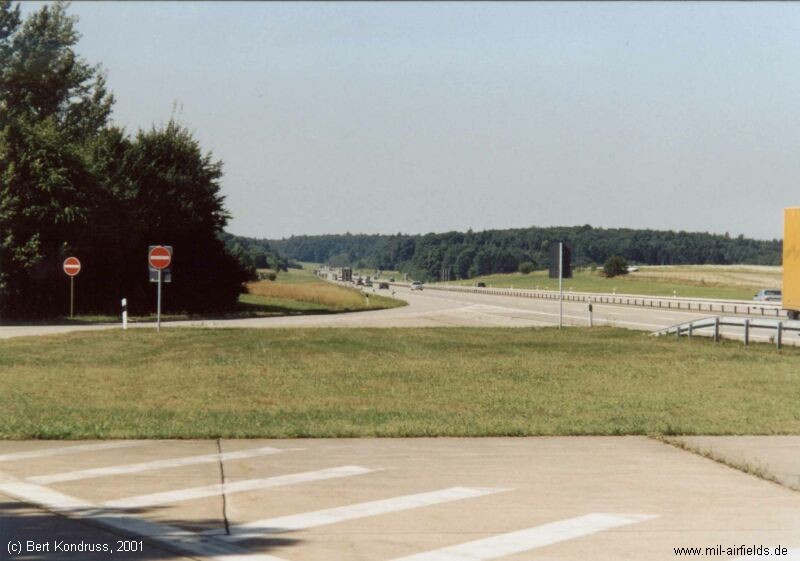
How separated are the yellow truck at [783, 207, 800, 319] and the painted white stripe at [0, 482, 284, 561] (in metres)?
24.3

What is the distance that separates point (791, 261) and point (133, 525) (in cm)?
2584

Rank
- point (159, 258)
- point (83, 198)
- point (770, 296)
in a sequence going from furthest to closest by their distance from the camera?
point (770, 296) → point (83, 198) → point (159, 258)

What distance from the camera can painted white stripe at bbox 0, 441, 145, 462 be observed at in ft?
34.6

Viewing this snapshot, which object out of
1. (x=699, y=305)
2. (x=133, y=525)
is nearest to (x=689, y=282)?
(x=699, y=305)

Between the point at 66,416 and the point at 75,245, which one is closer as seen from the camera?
the point at 66,416

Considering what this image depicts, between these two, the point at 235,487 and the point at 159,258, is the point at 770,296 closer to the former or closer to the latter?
the point at 159,258

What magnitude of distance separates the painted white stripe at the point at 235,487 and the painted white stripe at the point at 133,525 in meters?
0.33

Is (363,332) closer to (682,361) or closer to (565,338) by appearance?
(565,338)

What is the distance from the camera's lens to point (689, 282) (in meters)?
118

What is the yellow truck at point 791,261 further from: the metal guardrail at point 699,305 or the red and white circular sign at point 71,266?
the red and white circular sign at point 71,266

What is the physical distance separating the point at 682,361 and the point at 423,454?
14.7m

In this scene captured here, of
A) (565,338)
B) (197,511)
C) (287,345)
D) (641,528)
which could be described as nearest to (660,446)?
(641,528)

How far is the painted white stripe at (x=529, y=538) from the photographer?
7016 mm

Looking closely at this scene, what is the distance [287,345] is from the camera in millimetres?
26938
